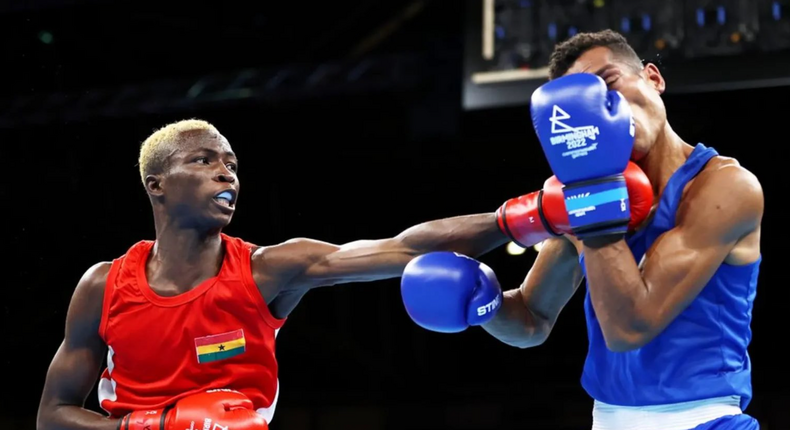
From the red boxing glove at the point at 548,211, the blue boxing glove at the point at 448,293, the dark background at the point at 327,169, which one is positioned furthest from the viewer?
the dark background at the point at 327,169

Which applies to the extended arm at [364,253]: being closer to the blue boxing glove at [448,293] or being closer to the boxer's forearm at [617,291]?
the blue boxing glove at [448,293]

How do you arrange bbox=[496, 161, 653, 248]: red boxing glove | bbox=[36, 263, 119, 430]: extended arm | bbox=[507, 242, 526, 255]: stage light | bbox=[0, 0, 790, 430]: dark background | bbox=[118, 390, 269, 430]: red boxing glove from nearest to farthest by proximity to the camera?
bbox=[496, 161, 653, 248]: red boxing glove
bbox=[118, 390, 269, 430]: red boxing glove
bbox=[36, 263, 119, 430]: extended arm
bbox=[0, 0, 790, 430]: dark background
bbox=[507, 242, 526, 255]: stage light

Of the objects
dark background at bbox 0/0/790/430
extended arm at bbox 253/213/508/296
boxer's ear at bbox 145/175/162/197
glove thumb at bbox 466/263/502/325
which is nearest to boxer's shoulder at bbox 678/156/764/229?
glove thumb at bbox 466/263/502/325

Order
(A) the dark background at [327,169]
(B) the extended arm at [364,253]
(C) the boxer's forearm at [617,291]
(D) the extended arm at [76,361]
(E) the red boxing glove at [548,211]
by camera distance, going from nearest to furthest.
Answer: (C) the boxer's forearm at [617,291] < (E) the red boxing glove at [548,211] < (B) the extended arm at [364,253] < (D) the extended arm at [76,361] < (A) the dark background at [327,169]

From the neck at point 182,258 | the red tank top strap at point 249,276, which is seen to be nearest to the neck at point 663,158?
the red tank top strap at point 249,276

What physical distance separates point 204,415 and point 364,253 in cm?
68

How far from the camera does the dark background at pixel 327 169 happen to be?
697 centimetres

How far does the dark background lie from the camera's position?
6.97 m

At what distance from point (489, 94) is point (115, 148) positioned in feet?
9.72

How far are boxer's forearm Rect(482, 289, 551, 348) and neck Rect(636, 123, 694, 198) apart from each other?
0.65 metres

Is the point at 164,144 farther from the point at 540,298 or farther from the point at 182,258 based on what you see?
the point at 540,298

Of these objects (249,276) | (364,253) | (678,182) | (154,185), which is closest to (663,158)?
(678,182)

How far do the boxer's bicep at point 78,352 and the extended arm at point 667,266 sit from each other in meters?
1.65

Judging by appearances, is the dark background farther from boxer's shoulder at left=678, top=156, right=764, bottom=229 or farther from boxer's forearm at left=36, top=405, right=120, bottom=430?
boxer's forearm at left=36, top=405, right=120, bottom=430
